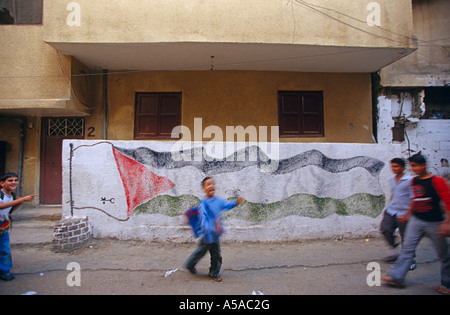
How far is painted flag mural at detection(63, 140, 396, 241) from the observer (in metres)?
5.18

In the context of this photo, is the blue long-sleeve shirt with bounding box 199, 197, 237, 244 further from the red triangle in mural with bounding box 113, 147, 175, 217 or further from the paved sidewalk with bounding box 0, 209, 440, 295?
the red triangle in mural with bounding box 113, 147, 175, 217

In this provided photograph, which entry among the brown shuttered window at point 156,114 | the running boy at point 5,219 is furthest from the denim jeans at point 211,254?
the brown shuttered window at point 156,114

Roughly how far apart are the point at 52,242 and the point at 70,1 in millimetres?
4997

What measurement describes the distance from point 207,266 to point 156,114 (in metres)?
4.92

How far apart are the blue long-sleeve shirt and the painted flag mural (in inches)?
70.2

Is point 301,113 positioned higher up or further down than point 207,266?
higher up

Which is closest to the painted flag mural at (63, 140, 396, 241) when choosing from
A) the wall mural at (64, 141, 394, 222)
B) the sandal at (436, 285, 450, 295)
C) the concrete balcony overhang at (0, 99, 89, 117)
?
the wall mural at (64, 141, 394, 222)

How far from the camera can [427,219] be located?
3.12m

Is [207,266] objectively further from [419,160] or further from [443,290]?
[419,160]

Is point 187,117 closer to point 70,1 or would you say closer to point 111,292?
point 70,1

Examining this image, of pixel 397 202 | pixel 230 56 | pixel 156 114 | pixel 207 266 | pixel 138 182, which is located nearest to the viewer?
pixel 397 202

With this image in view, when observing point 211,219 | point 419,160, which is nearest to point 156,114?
point 211,219

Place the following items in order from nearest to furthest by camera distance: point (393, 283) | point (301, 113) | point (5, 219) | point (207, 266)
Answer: point (393, 283) < point (5, 219) < point (207, 266) < point (301, 113)

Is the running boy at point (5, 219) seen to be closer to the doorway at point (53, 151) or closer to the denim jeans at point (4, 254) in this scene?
the denim jeans at point (4, 254)
